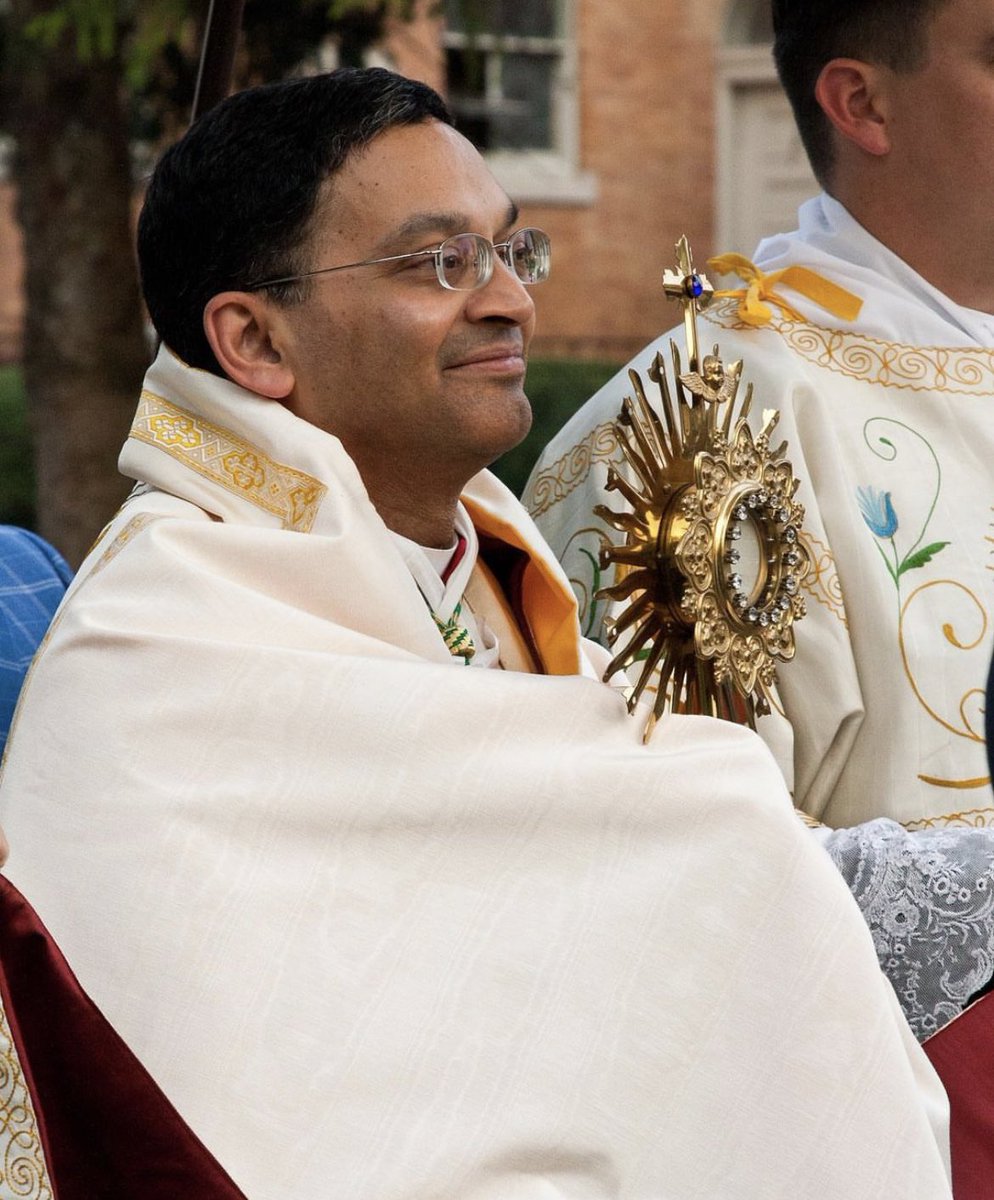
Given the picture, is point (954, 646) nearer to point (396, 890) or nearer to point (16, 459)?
point (396, 890)

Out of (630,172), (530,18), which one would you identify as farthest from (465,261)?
(630,172)

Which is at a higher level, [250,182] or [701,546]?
[250,182]

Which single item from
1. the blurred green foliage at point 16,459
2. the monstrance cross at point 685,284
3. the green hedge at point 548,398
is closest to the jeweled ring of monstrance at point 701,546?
the monstrance cross at point 685,284

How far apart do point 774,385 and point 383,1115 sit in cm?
127

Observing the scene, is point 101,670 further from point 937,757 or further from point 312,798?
point 937,757

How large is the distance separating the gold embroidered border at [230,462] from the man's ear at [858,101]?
111cm

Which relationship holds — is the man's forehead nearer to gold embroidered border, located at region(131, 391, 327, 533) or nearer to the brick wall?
gold embroidered border, located at region(131, 391, 327, 533)

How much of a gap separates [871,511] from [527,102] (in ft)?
33.5

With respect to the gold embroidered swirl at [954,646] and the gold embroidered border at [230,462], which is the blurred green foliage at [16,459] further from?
the gold embroidered border at [230,462]

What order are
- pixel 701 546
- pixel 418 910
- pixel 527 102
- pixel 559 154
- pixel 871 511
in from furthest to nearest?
pixel 559 154, pixel 527 102, pixel 871 511, pixel 701 546, pixel 418 910

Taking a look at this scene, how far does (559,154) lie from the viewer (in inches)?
497

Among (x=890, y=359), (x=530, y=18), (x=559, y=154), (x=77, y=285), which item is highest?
(x=890, y=359)

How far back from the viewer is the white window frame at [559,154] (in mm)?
12273

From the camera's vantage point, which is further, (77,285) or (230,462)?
(77,285)
